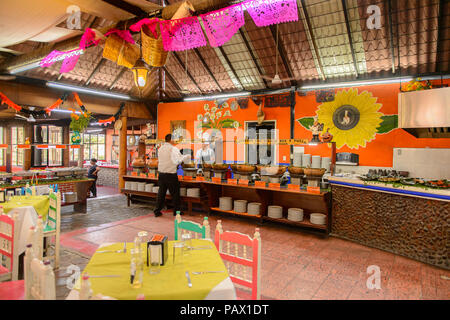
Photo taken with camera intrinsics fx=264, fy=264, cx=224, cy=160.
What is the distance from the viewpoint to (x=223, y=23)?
11.1ft

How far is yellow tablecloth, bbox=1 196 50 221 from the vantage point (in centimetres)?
371

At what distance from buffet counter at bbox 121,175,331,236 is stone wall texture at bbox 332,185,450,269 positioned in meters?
0.31

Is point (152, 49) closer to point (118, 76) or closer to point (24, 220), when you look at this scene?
point (24, 220)

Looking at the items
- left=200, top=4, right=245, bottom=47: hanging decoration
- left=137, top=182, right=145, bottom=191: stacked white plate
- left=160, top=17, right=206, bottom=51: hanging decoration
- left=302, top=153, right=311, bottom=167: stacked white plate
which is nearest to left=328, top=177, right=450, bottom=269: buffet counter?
left=302, top=153, right=311, bottom=167: stacked white plate

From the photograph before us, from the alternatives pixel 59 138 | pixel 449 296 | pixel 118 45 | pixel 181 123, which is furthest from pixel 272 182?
pixel 59 138

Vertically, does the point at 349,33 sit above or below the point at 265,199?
above

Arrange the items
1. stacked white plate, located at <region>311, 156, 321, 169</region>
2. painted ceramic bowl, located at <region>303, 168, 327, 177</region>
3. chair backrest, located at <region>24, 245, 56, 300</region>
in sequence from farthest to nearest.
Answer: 1. stacked white plate, located at <region>311, 156, 321, 169</region>
2. painted ceramic bowl, located at <region>303, 168, 327, 177</region>
3. chair backrest, located at <region>24, 245, 56, 300</region>

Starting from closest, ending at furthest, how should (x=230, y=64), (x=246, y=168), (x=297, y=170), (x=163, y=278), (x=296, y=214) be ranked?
(x=163, y=278)
(x=296, y=214)
(x=297, y=170)
(x=246, y=168)
(x=230, y=64)

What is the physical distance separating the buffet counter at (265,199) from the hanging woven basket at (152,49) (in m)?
3.09

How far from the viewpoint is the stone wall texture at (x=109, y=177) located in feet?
39.0

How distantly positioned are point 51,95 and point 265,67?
663 centimetres

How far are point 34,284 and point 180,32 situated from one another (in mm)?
3137

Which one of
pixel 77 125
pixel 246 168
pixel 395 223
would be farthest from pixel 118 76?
pixel 395 223

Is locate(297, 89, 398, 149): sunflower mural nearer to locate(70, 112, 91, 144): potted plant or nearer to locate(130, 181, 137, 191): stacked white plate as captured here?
locate(130, 181, 137, 191): stacked white plate
